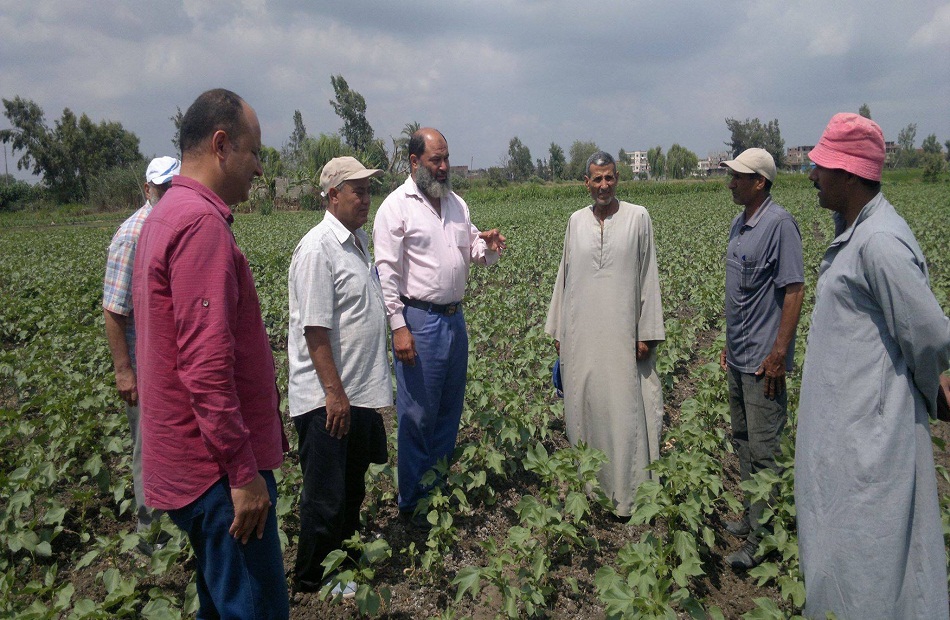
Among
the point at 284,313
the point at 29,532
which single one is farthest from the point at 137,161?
the point at 29,532

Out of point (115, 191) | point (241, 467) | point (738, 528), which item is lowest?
point (738, 528)

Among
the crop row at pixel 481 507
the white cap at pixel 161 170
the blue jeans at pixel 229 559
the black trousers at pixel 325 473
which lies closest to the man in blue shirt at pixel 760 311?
the crop row at pixel 481 507

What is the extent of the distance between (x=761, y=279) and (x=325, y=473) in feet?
7.21

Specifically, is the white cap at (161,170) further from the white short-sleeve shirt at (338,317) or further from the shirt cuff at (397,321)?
the shirt cuff at (397,321)

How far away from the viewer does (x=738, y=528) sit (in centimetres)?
312

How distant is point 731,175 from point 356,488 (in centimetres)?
241

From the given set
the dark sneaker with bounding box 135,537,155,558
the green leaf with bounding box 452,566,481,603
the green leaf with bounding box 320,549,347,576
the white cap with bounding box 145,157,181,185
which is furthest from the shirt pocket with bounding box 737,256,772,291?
the dark sneaker with bounding box 135,537,155,558

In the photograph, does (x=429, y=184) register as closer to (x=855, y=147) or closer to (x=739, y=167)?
(x=739, y=167)

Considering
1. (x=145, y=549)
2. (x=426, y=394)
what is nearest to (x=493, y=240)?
(x=426, y=394)

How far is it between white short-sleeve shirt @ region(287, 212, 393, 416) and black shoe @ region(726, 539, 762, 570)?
5.90 feet

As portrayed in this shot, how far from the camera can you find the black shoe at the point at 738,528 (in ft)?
10.3

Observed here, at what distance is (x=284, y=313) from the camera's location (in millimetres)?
7422

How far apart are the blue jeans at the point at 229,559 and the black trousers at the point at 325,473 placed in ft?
2.60

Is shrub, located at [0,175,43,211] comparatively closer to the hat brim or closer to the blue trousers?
the blue trousers
